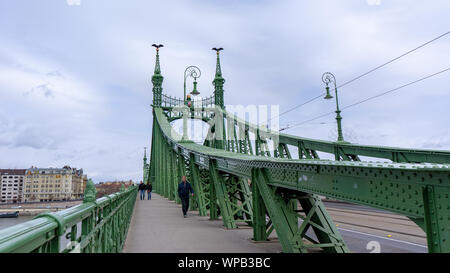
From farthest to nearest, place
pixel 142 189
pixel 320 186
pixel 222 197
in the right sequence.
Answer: pixel 142 189 < pixel 222 197 < pixel 320 186

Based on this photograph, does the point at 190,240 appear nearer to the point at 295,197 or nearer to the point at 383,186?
the point at 295,197

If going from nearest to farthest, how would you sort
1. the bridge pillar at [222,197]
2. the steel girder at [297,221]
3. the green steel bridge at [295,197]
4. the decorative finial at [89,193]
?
1. the green steel bridge at [295,197]
2. the decorative finial at [89,193]
3. the steel girder at [297,221]
4. the bridge pillar at [222,197]

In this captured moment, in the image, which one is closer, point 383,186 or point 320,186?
point 383,186

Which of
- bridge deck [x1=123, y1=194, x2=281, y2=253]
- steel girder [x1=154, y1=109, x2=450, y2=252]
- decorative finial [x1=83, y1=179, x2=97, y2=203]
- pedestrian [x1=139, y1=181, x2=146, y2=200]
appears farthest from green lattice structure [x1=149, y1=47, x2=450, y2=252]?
pedestrian [x1=139, y1=181, x2=146, y2=200]

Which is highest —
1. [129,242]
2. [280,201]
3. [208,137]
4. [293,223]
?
[208,137]

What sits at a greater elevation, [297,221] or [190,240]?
[297,221]

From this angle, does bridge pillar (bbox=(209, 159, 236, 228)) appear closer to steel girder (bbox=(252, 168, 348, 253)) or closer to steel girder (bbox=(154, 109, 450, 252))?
steel girder (bbox=(252, 168, 348, 253))

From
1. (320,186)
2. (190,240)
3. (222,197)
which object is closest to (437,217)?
(320,186)

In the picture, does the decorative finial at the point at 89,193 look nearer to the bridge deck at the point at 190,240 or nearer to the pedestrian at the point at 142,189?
the bridge deck at the point at 190,240

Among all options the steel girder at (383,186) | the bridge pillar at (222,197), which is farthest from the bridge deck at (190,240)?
the steel girder at (383,186)
